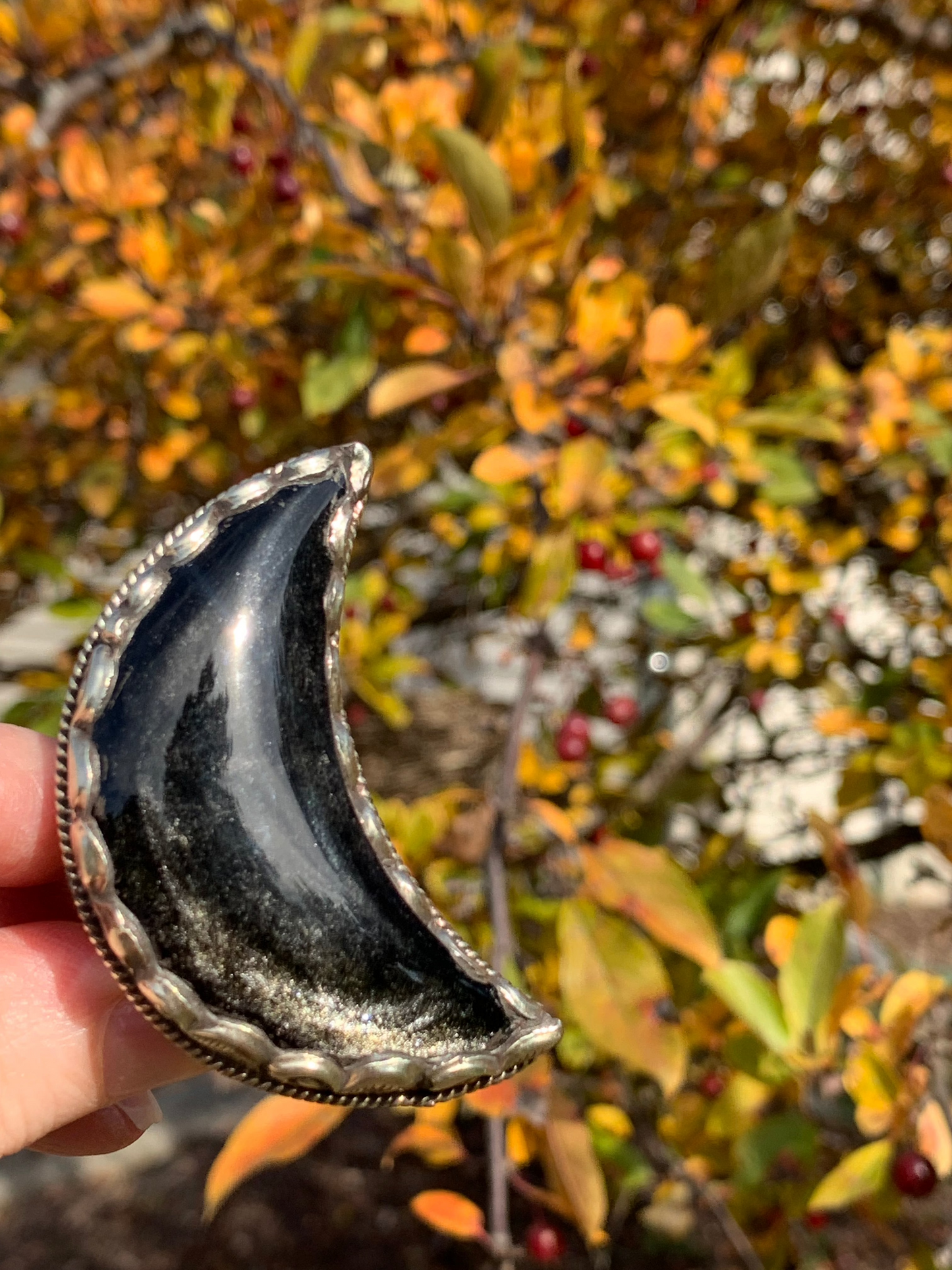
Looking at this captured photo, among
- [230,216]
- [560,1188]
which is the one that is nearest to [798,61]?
[230,216]

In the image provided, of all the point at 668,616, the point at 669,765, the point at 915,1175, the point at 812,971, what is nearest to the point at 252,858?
the point at 812,971

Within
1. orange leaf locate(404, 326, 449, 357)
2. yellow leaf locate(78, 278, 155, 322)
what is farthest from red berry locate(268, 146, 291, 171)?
orange leaf locate(404, 326, 449, 357)

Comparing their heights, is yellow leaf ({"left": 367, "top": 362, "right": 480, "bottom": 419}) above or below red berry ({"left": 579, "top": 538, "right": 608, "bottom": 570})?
above

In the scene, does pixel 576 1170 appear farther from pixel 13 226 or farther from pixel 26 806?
pixel 13 226

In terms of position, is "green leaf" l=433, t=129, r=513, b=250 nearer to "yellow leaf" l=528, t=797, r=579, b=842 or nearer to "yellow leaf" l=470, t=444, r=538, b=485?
"yellow leaf" l=470, t=444, r=538, b=485

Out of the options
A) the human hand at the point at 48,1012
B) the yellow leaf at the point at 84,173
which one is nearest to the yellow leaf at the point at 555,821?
the human hand at the point at 48,1012

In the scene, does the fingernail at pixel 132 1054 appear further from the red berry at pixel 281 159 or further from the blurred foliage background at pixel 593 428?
the red berry at pixel 281 159

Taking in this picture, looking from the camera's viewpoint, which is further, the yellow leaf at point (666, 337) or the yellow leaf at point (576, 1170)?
the yellow leaf at point (666, 337)
